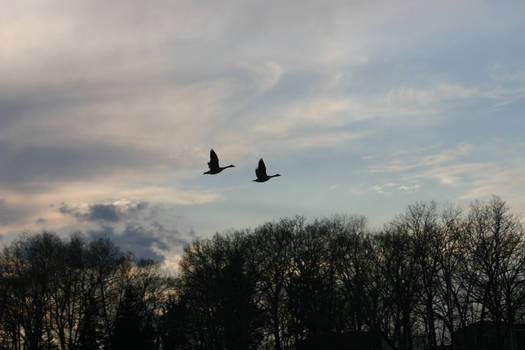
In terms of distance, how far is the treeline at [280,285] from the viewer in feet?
183

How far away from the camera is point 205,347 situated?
224 feet

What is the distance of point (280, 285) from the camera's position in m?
63.4

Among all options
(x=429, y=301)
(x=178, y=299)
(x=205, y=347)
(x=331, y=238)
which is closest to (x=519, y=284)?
(x=429, y=301)

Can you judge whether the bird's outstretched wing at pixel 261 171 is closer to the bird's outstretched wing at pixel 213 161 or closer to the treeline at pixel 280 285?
the bird's outstretched wing at pixel 213 161

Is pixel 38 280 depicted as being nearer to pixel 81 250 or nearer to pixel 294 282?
pixel 81 250

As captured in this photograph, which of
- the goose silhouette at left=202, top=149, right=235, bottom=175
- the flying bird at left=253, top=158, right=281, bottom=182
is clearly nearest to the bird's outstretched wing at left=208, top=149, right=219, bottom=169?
the goose silhouette at left=202, top=149, right=235, bottom=175

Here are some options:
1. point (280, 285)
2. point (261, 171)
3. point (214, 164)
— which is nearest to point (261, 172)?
point (261, 171)

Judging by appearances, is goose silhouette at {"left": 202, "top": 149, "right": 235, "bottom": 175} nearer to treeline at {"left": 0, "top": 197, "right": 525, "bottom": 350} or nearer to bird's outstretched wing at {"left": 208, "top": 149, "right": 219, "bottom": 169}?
bird's outstretched wing at {"left": 208, "top": 149, "right": 219, "bottom": 169}

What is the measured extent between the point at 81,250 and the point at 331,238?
98.1 ft

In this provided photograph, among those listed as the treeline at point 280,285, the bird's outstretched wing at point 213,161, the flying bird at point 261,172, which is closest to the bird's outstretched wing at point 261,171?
the flying bird at point 261,172

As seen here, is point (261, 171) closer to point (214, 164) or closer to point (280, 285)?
point (214, 164)

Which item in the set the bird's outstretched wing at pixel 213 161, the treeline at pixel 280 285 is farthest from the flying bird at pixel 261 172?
the treeline at pixel 280 285

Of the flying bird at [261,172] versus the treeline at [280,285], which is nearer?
the flying bird at [261,172]

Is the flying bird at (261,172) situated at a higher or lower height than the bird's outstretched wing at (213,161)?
lower
